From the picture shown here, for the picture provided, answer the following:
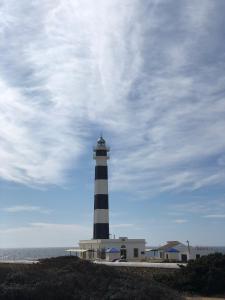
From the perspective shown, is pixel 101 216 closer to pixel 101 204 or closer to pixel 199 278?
pixel 101 204

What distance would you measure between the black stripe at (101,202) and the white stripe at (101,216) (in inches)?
17.4

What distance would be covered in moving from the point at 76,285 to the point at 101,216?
2908cm

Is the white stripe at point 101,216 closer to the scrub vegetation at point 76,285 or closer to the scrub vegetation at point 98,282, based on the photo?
the scrub vegetation at point 98,282

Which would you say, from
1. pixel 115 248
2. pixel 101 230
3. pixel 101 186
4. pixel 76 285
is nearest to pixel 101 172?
pixel 101 186

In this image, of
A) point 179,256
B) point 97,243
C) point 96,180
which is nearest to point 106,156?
point 96,180

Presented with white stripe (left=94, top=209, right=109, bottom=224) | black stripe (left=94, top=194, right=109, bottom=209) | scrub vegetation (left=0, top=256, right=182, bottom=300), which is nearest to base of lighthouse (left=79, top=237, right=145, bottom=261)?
white stripe (left=94, top=209, right=109, bottom=224)

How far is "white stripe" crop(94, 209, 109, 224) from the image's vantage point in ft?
169

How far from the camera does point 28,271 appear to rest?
24.5 m

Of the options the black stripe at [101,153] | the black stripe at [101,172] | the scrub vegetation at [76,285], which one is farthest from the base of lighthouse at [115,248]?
the scrub vegetation at [76,285]

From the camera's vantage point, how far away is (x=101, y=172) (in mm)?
53000

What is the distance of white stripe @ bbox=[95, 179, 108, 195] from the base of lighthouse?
5.39 metres

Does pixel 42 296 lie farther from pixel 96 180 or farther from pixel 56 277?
pixel 96 180

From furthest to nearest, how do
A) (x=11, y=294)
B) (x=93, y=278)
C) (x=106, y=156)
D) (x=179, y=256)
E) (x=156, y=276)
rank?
(x=106, y=156) < (x=179, y=256) < (x=156, y=276) < (x=93, y=278) < (x=11, y=294)

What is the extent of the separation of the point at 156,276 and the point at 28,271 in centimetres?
815
